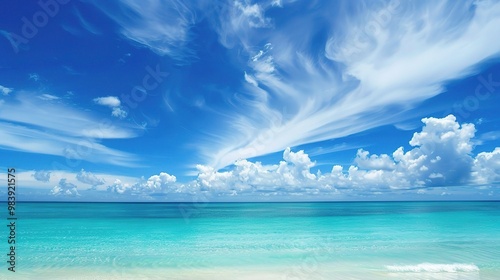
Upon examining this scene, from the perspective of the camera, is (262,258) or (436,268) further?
(262,258)

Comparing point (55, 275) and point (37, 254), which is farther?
point (37, 254)

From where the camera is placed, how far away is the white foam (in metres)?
14.5

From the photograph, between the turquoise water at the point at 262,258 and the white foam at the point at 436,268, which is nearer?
the turquoise water at the point at 262,258

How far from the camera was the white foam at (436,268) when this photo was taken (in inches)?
571

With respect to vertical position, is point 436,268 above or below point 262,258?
below

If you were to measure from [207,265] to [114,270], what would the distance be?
13.5 ft

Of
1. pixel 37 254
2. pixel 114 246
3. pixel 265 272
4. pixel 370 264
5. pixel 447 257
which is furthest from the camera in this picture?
pixel 114 246

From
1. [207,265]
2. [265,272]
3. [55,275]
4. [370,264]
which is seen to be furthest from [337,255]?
[55,275]

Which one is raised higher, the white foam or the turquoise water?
the turquoise water

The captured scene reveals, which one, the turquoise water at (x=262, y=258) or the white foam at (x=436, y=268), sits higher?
the turquoise water at (x=262, y=258)

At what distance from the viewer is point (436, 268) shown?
14.9 metres

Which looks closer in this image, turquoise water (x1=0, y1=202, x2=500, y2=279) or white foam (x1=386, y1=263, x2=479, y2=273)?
turquoise water (x1=0, y1=202, x2=500, y2=279)

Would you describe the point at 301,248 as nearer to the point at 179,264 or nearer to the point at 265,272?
the point at 265,272

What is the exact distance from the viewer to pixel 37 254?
18438mm
